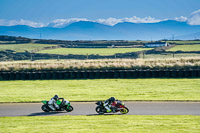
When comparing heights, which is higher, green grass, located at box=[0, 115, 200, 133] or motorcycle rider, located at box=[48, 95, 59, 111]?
motorcycle rider, located at box=[48, 95, 59, 111]

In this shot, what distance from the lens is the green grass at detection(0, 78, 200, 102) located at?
24.4 m

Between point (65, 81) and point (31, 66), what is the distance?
19.3 feet

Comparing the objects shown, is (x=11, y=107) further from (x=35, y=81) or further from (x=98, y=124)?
(x=35, y=81)

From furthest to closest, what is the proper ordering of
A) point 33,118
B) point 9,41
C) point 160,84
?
point 9,41 < point 160,84 < point 33,118

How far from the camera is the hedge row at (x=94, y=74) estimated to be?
112 feet

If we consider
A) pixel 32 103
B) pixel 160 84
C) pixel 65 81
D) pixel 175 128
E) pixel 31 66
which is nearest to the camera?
pixel 175 128

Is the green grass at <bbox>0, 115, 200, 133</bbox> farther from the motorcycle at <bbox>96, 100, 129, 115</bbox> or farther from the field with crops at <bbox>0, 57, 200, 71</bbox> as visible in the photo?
the field with crops at <bbox>0, 57, 200, 71</bbox>

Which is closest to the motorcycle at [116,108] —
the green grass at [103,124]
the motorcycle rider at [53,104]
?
the green grass at [103,124]

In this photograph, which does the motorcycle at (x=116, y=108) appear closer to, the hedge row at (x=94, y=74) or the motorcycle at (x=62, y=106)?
the motorcycle at (x=62, y=106)

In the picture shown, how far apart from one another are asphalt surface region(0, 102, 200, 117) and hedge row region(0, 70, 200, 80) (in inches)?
498

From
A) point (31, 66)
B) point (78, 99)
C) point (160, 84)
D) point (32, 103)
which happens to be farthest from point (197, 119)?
point (31, 66)

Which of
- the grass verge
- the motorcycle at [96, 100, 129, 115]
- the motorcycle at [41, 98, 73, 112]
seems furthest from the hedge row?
the motorcycle at [96, 100, 129, 115]

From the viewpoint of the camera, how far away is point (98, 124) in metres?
15.4

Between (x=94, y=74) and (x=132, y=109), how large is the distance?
610 inches
